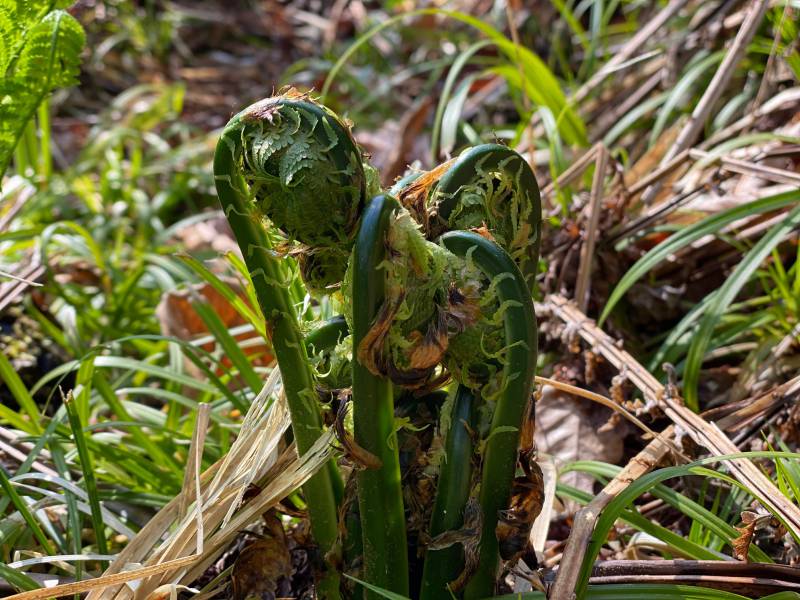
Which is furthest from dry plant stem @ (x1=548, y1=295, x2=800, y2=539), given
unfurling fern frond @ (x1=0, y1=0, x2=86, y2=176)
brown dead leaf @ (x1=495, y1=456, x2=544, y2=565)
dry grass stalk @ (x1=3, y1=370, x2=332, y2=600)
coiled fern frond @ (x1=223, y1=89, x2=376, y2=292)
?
unfurling fern frond @ (x1=0, y1=0, x2=86, y2=176)

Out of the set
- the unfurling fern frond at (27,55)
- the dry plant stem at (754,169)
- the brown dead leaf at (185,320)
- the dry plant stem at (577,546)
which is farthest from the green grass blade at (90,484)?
the dry plant stem at (754,169)

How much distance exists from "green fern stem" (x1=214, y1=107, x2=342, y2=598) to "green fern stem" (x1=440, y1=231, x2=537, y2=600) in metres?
0.23

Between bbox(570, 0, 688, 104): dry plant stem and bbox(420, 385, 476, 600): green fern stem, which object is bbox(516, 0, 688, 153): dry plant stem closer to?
bbox(570, 0, 688, 104): dry plant stem

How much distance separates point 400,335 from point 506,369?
0.14m

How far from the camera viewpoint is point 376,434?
3.33ft

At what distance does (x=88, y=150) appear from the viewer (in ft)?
12.2

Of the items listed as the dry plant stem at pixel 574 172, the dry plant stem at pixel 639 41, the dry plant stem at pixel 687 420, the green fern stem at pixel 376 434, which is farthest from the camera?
the dry plant stem at pixel 639 41

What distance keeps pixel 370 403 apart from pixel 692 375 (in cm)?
97

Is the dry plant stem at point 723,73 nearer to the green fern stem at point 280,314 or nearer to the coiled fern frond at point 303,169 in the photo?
the green fern stem at point 280,314

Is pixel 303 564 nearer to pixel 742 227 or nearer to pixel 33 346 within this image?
pixel 33 346

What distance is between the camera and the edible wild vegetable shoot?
37.0 inches

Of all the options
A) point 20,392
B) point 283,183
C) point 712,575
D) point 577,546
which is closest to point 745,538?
point 712,575

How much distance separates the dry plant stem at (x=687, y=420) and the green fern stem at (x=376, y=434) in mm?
547

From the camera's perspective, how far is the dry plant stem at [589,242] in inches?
77.9
